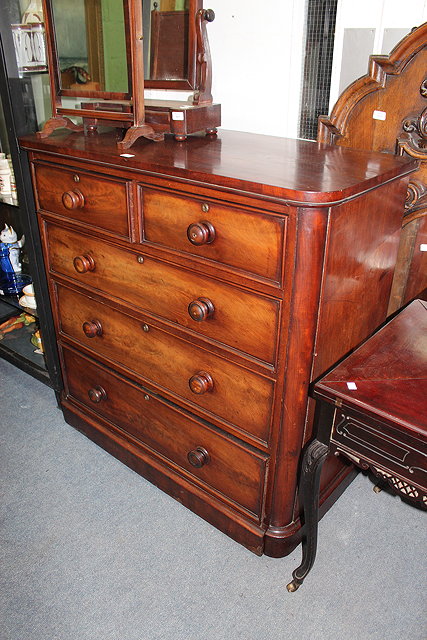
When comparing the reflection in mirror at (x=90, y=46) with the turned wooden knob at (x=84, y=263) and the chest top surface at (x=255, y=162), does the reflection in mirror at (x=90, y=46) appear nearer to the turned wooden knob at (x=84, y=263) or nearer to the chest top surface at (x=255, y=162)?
the chest top surface at (x=255, y=162)

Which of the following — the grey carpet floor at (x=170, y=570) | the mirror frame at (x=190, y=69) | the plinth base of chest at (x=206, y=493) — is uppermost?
the mirror frame at (x=190, y=69)

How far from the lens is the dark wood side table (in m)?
1.17

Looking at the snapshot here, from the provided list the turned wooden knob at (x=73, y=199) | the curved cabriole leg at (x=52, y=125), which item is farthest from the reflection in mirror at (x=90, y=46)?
the turned wooden knob at (x=73, y=199)

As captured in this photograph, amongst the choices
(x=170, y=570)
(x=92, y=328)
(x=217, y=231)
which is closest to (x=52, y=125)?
(x=92, y=328)

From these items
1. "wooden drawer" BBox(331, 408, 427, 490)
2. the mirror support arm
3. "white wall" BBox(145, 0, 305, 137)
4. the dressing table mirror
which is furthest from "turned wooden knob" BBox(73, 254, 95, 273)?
"wooden drawer" BBox(331, 408, 427, 490)

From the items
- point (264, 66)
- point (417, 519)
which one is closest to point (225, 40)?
point (264, 66)

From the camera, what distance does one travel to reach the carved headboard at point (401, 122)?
1.56 m

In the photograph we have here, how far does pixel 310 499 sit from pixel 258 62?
4.85ft

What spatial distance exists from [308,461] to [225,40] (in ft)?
4.94

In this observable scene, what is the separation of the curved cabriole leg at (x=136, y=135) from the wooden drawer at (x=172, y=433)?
2.76 feet

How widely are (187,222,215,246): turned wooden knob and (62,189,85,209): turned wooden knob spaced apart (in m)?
0.51

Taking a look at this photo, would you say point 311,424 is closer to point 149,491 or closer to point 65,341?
point 149,491

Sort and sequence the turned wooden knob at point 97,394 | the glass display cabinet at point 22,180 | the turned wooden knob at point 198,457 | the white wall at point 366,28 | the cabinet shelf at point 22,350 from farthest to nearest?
the cabinet shelf at point 22,350 < the turned wooden knob at point 97,394 < the glass display cabinet at point 22,180 < the turned wooden knob at point 198,457 < the white wall at point 366,28

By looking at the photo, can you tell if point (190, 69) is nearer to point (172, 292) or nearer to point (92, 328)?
point (172, 292)
